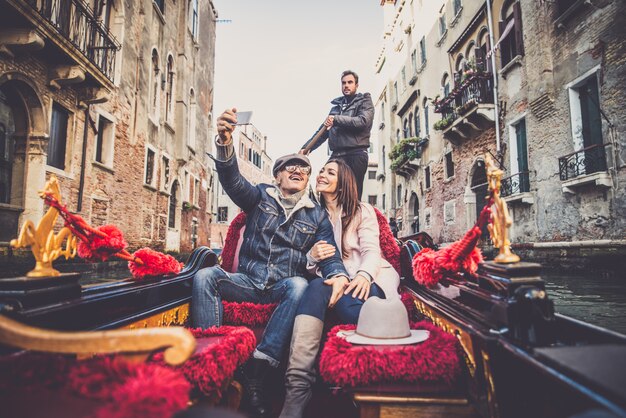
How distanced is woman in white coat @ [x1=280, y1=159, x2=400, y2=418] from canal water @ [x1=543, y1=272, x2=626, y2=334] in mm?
2323

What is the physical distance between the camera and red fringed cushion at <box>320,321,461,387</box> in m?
1.06

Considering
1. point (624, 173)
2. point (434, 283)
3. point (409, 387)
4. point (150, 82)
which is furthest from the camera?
point (150, 82)

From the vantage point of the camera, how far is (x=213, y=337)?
4.55 ft

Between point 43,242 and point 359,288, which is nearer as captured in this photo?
point 43,242

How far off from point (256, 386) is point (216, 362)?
0.35 metres

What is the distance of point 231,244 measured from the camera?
2.25 meters

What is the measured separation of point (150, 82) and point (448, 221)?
32.6 feet

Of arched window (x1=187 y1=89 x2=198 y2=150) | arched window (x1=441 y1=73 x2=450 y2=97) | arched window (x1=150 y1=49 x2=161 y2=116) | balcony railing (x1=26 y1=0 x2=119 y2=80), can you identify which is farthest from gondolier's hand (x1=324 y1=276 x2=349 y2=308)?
arched window (x1=187 y1=89 x2=198 y2=150)

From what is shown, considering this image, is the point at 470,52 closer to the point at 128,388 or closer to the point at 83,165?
the point at 83,165

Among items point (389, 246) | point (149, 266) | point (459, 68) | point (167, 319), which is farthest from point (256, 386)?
point (459, 68)

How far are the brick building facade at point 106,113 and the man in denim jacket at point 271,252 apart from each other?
16.8 ft

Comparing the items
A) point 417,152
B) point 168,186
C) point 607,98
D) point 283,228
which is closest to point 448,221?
point 417,152

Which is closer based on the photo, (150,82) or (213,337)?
(213,337)

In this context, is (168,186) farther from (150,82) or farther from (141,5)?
(141,5)
